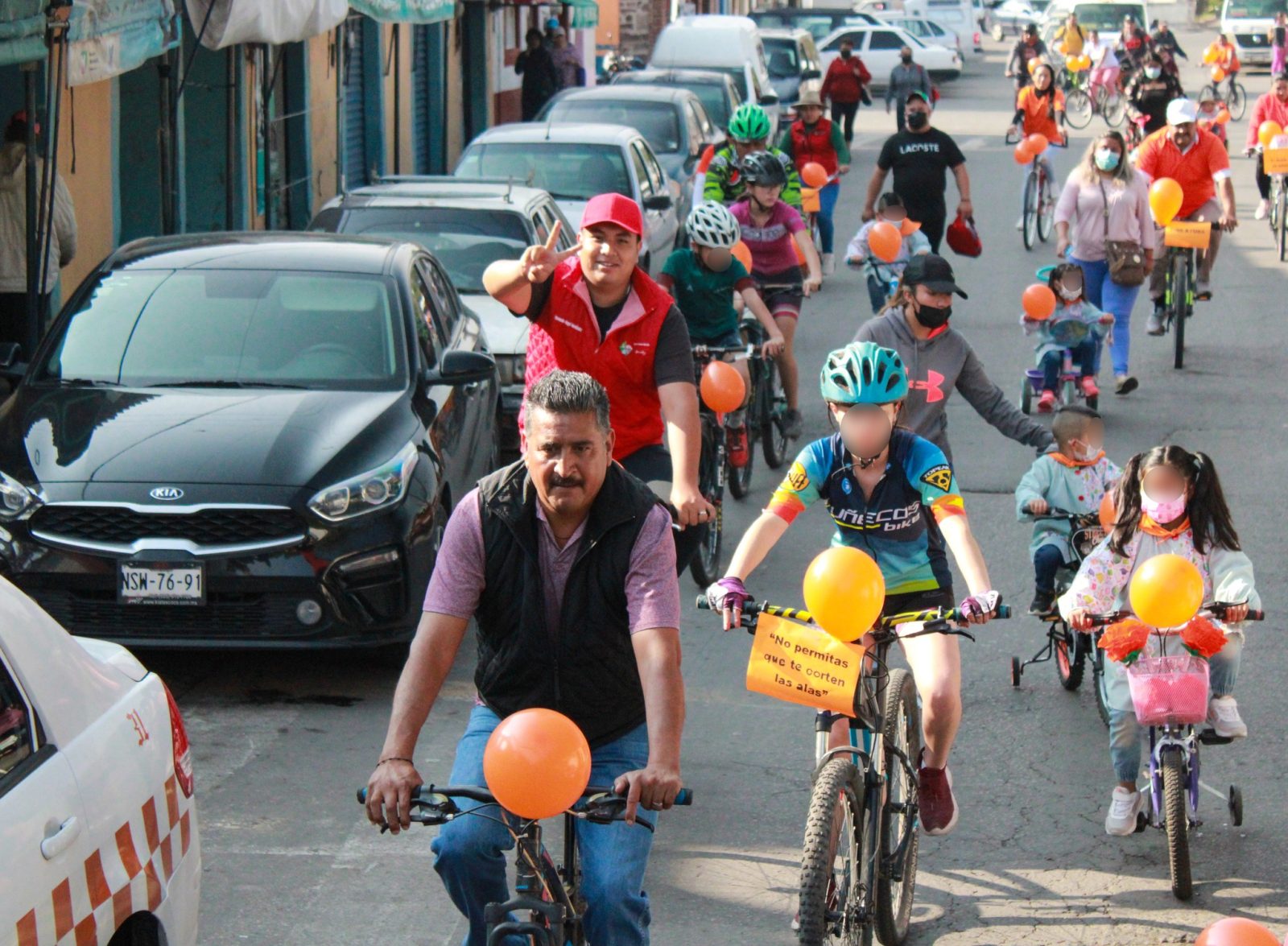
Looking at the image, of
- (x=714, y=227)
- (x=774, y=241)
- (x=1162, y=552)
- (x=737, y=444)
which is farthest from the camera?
(x=774, y=241)

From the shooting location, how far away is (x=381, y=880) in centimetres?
607

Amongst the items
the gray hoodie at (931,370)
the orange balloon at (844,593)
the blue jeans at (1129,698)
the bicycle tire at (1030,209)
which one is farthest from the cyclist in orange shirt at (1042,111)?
the orange balloon at (844,593)

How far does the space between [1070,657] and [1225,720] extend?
1732 mm

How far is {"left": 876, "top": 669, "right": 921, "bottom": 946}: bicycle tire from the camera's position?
211 inches

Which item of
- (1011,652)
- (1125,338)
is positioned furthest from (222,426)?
(1125,338)

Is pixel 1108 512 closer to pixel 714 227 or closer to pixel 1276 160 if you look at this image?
pixel 714 227

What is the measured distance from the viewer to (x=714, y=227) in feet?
33.1

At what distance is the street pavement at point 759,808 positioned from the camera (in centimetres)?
587

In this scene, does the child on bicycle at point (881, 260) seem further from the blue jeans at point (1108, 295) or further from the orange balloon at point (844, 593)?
the orange balloon at point (844, 593)

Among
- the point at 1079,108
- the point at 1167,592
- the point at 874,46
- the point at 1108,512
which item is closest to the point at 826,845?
the point at 1167,592

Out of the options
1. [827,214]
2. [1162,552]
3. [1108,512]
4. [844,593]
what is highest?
[844,593]

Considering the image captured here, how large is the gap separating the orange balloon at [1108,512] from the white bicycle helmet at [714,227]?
3148 millimetres

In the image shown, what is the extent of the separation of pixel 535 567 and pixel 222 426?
397 cm

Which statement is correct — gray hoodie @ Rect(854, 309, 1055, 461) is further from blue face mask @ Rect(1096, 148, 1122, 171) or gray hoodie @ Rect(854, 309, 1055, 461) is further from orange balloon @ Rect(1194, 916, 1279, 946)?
blue face mask @ Rect(1096, 148, 1122, 171)
